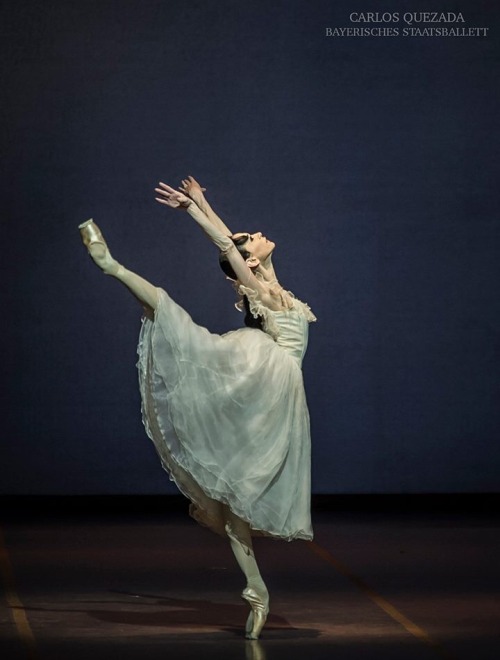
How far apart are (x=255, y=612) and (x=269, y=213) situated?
360cm

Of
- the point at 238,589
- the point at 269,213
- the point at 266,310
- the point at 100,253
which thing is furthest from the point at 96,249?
the point at 269,213

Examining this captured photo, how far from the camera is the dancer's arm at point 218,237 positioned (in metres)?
4.21

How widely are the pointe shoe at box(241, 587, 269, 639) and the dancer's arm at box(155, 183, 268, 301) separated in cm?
96

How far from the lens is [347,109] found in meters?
7.45

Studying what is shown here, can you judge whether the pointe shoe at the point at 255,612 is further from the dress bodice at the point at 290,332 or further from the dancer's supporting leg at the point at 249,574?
the dress bodice at the point at 290,332

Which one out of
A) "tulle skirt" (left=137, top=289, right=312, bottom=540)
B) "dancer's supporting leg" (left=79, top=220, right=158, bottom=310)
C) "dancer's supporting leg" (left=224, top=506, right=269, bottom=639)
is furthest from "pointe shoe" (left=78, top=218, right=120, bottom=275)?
"dancer's supporting leg" (left=224, top=506, right=269, bottom=639)

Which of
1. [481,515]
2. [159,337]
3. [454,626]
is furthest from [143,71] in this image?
[454,626]

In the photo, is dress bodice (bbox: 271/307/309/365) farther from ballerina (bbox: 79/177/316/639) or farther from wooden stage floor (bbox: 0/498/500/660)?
wooden stage floor (bbox: 0/498/500/660)

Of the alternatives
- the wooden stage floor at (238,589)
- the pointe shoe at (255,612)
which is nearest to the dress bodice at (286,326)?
the pointe shoe at (255,612)

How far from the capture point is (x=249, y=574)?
4.20 meters

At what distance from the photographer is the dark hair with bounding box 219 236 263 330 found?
4.34m

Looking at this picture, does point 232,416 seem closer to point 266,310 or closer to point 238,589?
point 266,310

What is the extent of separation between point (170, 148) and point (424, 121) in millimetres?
1402

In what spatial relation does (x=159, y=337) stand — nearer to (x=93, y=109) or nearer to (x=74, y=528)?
(x=74, y=528)
